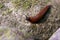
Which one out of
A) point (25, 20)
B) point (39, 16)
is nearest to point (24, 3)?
point (25, 20)

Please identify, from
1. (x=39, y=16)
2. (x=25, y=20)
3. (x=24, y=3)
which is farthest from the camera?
(x=24, y=3)

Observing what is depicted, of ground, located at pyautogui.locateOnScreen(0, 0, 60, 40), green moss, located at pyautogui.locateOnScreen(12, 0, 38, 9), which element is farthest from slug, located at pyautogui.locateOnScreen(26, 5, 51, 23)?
green moss, located at pyautogui.locateOnScreen(12, 0, 38, 9)

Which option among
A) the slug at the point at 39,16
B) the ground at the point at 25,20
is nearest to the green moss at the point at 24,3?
the ground at the point at 25,20

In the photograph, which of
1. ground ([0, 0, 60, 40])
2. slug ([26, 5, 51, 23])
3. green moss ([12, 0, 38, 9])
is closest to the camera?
slug ([26, 5, 51, 23])

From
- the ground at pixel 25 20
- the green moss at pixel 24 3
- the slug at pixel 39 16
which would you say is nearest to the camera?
the slug at pixel 39 16

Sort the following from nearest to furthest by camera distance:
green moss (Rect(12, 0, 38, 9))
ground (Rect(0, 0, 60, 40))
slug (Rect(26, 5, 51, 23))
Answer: slug (Rect(26, 5, 51, 23)) → ground (Rect(0, 0, 60, 40)) → green moss (Rect(12, 0, 38, 9))

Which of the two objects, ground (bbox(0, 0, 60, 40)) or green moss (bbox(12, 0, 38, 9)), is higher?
green moss (bbox(12, 0, 38, 9))

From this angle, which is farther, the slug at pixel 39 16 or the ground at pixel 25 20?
the ground at pixel 25 20

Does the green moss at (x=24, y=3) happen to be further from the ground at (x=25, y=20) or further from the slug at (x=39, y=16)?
the slug at (x=39, y=16)

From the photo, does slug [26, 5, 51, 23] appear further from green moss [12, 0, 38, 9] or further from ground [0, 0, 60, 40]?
green moss [12, 0, 38, 9]

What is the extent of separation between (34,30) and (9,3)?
2.55ft

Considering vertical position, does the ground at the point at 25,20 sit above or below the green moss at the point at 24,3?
below

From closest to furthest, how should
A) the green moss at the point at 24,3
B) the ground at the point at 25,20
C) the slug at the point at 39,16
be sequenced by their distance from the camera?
1. the slug at the point at 39,16
2. the ground at the point at 25,20
3. the green moss at the point at 24,3

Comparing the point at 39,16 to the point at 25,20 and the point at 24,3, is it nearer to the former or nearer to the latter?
the point at 25,20
